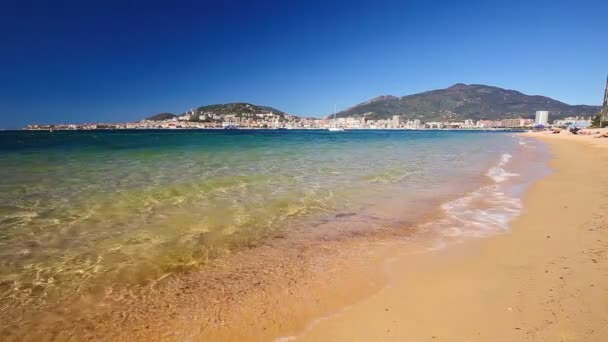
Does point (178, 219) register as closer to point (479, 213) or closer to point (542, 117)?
point (479, 213)

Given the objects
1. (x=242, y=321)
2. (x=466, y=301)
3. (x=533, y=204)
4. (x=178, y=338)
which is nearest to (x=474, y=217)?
(x=533, y=204)

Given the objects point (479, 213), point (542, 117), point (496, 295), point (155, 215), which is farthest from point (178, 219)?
point (542, 117)

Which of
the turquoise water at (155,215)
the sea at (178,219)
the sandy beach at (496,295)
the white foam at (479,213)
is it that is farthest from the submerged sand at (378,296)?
the turquoise water at (155,215)

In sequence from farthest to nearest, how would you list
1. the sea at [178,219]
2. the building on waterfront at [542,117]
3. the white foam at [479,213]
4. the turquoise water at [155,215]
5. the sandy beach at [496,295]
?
1. the building on waterfront at [542,117]
2. the white foam at [479,213]
3. the turquoise water at [155,215]
4. the sea at [178,219]
5. the sandy beach at [496,295]

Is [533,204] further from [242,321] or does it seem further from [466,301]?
[242,321]

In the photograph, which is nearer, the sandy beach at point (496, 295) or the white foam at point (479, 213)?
the sandy beach at point (496, 295)

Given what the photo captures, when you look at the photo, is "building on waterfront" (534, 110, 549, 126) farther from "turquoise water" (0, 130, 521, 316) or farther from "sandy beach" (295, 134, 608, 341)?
"sandy beach" (295, 134, 608, 341)

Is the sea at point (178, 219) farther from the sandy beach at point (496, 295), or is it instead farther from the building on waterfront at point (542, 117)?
the building on waterfront at point (542, 117)

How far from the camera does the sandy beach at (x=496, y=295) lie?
3.03 meters

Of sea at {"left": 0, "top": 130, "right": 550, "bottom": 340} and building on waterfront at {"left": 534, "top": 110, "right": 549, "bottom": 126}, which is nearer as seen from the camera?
sea at {"left": 0, "top": 130, "right": 550, "bottom": 340}

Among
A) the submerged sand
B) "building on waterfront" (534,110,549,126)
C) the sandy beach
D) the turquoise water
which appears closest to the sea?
the turquoise water

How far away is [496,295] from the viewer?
3.69 meters

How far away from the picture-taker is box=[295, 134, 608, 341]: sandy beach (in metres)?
3.03

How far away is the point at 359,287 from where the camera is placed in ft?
13.3
